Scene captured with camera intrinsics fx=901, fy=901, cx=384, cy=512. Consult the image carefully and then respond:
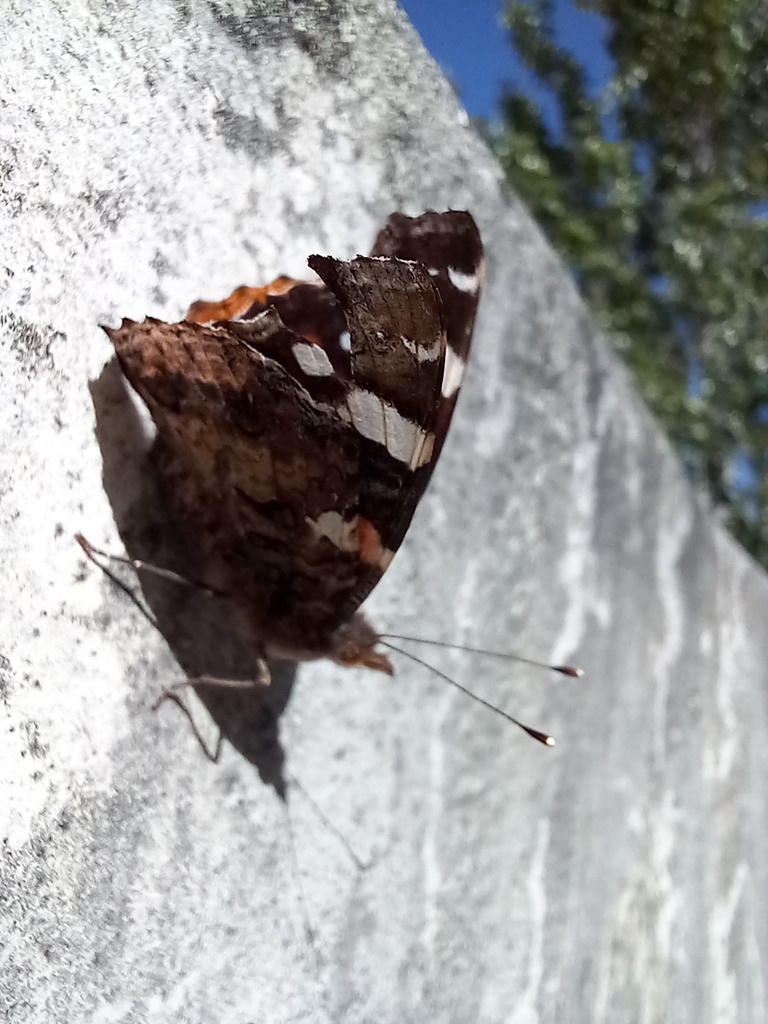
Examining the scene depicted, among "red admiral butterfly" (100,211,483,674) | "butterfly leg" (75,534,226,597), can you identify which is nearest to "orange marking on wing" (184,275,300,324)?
"red admiral butterfly" (100,211,483,674)

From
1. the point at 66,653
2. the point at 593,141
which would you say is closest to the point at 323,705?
the point at 66,653

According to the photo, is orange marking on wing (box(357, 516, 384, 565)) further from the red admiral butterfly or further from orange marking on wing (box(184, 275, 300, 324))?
orange marking on wing (box(184, 275, 300, 324))

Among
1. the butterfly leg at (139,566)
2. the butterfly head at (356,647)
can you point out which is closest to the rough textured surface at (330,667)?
the butterfly leg at (139,566)

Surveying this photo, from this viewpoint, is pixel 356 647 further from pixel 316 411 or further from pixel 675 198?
pixel 675 198

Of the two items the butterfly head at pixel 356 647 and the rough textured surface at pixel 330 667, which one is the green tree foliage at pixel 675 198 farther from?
the butterfly head at pixel 356 647

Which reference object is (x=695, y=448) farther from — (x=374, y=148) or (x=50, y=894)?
(x=50, y=894)

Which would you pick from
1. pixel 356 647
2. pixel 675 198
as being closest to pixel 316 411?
pixel 356 647

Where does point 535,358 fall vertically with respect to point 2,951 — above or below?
above
